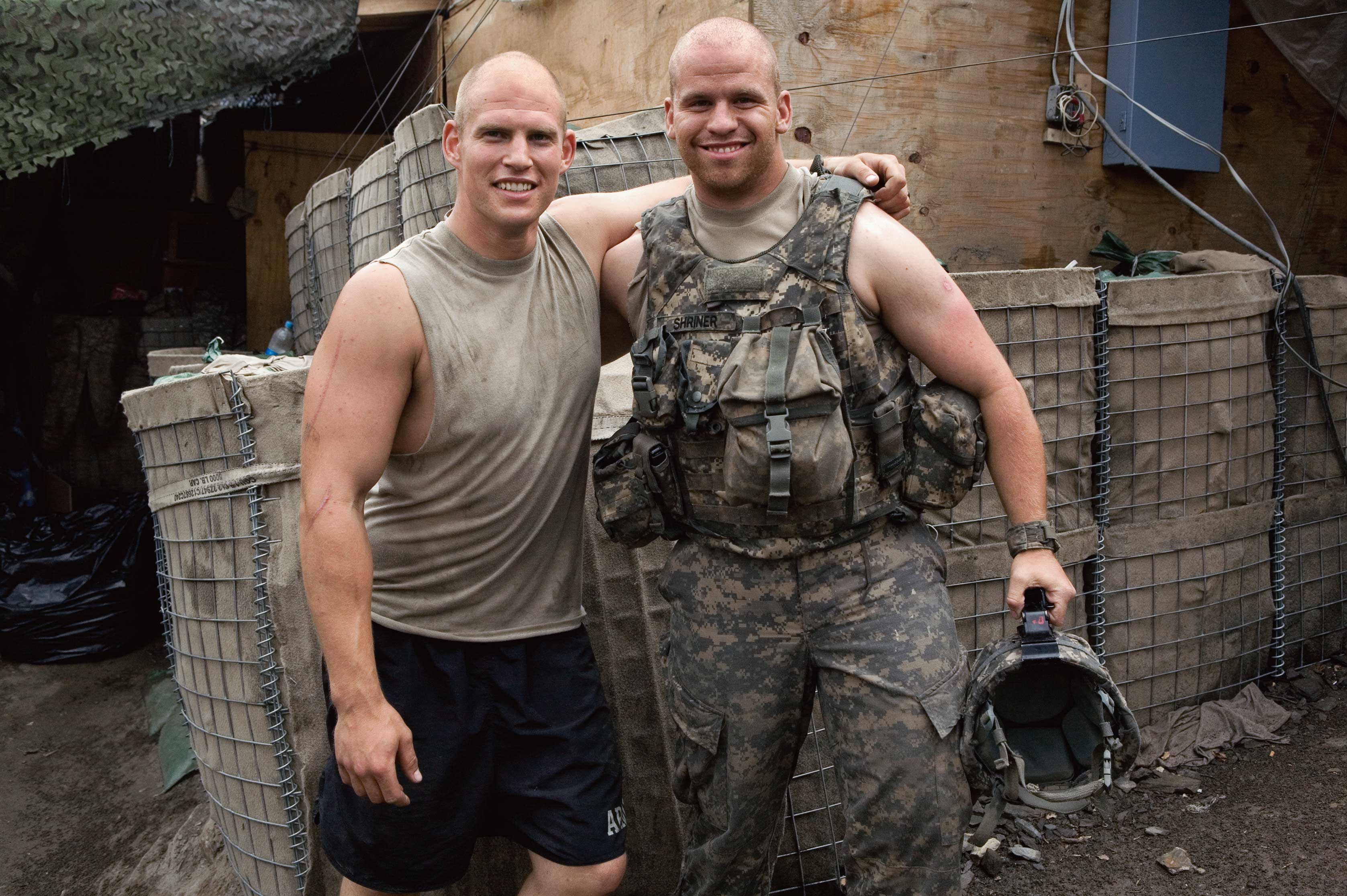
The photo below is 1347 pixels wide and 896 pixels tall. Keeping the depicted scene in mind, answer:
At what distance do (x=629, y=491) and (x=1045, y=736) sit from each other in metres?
1.09

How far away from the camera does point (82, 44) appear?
4508mm

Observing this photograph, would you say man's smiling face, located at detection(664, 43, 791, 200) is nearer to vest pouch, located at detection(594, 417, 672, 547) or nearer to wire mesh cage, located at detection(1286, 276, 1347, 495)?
vest pouch, located at detection(594, 417, 672, 547)

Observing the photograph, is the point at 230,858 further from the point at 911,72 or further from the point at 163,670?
the point at 911,72

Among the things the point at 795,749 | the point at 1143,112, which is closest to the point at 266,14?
the point at 1143,112

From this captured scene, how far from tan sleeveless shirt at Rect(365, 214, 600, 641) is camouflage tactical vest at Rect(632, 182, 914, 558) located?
20 centimetres

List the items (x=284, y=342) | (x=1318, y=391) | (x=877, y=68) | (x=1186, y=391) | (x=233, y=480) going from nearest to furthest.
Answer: (x=233, y=480)
(x=1186, y=391)
(x=877, y=68)
(x=1318, y=391)
(x=284, y=342)

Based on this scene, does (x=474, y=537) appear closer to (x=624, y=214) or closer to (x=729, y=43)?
(x=624, y=214)

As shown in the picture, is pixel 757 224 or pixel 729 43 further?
pixel 757 224

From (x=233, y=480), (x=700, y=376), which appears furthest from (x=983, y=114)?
(x=233, y=480)

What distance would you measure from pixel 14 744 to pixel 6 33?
3.40 metres

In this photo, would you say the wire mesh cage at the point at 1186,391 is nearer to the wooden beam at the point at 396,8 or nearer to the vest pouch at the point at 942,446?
the vest pouch at the point at 942,446

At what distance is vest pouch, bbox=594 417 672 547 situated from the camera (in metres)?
2.41

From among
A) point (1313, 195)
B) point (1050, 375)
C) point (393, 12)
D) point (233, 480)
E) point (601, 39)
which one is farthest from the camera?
point (393, 12)

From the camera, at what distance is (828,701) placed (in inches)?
88.4
